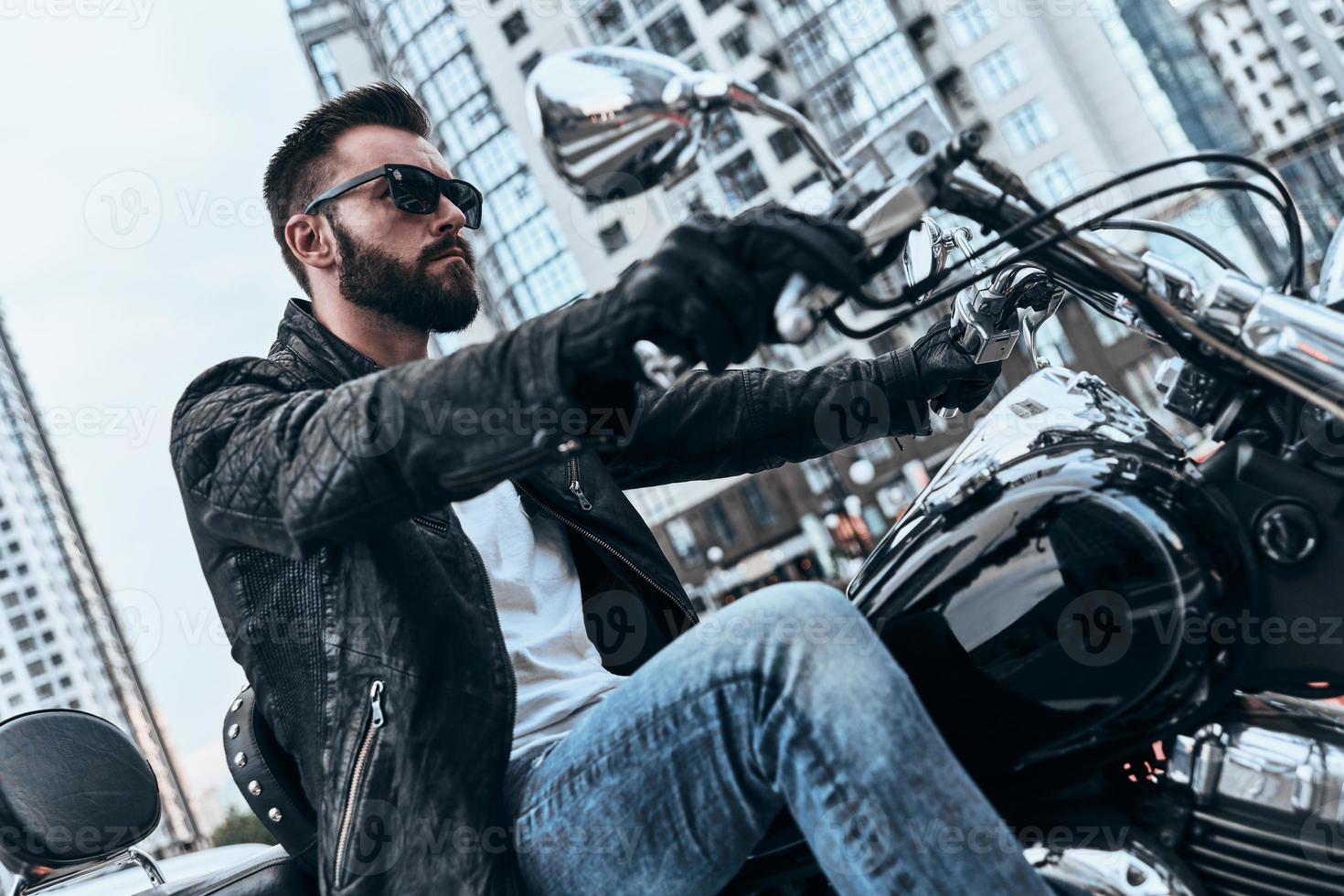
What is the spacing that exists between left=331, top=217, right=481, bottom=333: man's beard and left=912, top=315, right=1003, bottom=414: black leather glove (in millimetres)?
848

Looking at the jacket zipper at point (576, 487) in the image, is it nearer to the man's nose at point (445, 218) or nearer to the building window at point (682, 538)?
the man's nose at point (445, 218)

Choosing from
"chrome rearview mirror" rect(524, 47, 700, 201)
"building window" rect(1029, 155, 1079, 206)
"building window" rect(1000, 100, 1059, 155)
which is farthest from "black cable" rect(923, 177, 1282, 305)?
"building window" rect(1000, 100, 1059, 155)

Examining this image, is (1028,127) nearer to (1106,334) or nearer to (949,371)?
(1106,334)

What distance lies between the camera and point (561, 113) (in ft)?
3.53

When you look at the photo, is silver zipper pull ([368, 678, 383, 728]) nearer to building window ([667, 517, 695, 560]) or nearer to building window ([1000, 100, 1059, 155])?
building window ([1000, 100, 1059, 155])

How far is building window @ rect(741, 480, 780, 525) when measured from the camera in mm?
37625

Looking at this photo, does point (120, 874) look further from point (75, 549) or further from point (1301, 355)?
point (75, 549)

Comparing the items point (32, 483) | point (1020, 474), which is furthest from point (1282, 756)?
point (32, 483)

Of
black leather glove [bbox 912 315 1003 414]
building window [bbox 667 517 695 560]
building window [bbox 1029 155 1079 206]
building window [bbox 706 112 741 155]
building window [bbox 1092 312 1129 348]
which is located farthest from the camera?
building window [bbox 667 517 695 560]

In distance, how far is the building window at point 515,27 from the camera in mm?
42584

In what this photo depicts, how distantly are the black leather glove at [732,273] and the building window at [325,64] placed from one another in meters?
63.9

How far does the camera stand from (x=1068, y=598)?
1.26 meters

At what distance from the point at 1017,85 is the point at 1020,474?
34028mm

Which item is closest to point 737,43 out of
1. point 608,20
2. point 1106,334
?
point 608,20
